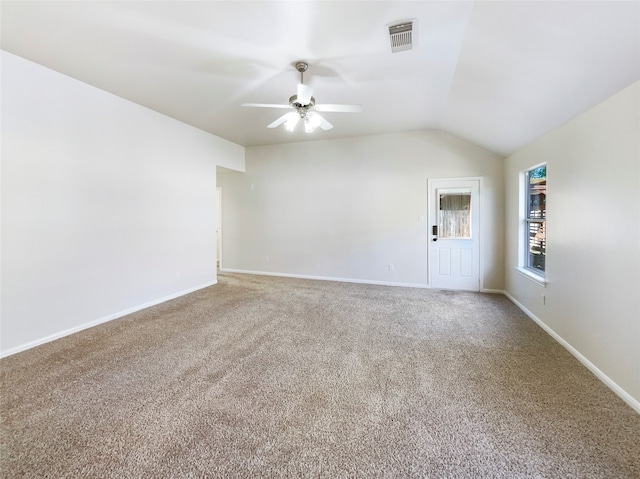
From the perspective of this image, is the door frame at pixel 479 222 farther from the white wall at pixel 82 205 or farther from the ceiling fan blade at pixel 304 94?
the white wall at pixel 82 205

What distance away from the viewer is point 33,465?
A: 1399 mm

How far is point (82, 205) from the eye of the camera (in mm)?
3072

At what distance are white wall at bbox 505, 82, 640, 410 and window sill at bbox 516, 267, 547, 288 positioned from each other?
9 cm

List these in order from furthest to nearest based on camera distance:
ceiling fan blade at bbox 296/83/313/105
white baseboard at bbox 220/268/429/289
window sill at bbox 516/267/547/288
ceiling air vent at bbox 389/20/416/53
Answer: white baseboard at bbox 220/268/429/289 → window sill at bbox 516/267/547/288 → ceiling fan blade at bbox 296/83/313/105 → ceiling air vent at bbox 389/20/416/53

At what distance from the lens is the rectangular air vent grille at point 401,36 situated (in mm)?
2084

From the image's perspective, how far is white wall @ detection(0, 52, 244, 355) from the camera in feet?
8.40

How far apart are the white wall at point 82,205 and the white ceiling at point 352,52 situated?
0.36m

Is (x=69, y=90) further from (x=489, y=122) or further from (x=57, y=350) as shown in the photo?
(x=489, y=122)

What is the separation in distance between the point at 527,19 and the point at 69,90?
4.33 meters

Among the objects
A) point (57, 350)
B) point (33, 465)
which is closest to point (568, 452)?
point (33, 465)

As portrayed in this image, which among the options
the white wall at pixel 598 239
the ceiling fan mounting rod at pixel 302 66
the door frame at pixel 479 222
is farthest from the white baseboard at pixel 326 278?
the ceiling fan mounting rod at pixel 302 66

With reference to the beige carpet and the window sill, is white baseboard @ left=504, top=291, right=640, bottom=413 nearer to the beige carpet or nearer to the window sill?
the beige carpet

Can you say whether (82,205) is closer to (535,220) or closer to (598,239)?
(598,239)

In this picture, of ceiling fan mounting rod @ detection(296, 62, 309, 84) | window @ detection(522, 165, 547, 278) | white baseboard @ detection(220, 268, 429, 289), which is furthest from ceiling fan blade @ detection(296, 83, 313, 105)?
white baseboard @ detection(220, 268, 429, 289)
